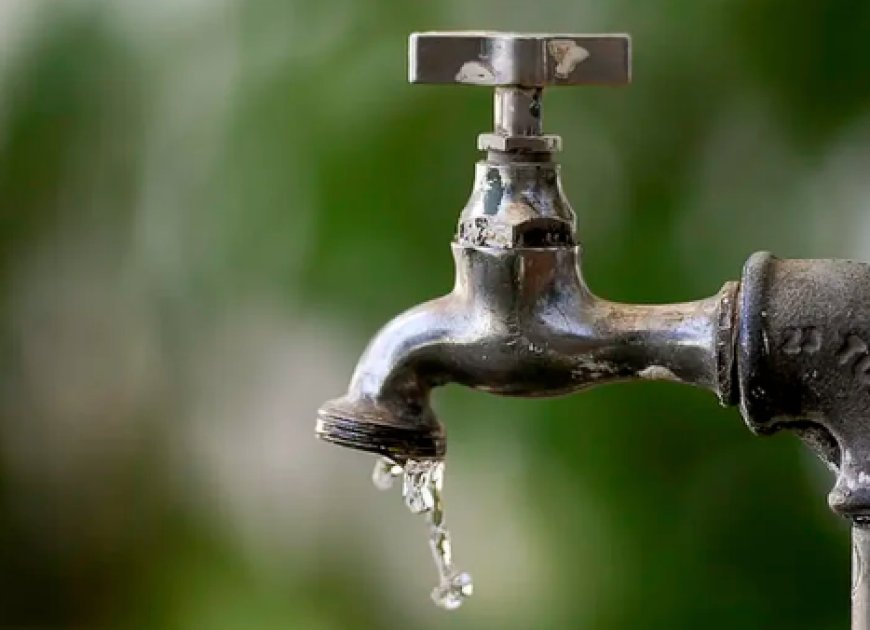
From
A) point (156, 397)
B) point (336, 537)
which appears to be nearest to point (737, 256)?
point (336, 537)

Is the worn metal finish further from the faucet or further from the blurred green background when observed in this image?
the blurred green background

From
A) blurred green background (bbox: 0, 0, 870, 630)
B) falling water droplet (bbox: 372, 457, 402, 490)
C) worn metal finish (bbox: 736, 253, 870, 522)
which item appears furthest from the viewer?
blurred green background (bbox: 0, 0, 870, 630)

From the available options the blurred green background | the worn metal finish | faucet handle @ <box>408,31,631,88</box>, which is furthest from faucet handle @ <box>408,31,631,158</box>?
the blurred green background

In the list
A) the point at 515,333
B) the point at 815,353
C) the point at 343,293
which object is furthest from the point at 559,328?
the point at 343,293

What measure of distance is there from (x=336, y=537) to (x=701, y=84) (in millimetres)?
527

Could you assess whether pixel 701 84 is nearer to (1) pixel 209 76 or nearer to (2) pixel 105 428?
(1) pixel 209 76

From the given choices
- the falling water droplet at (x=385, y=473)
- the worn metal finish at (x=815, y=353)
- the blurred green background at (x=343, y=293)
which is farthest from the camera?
the blurred green background at (x=343, y=293)

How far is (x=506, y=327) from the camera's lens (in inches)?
24.8

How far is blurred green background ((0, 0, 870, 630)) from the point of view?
1.05 metres

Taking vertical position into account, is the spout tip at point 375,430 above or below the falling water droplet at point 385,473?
above

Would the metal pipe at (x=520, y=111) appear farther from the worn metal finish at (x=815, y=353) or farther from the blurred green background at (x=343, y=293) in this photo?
the blurred green background at (x=343, y=293)

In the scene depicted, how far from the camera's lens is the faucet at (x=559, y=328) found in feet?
1.90

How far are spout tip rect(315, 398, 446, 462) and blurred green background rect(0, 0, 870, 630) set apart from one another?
472 mm

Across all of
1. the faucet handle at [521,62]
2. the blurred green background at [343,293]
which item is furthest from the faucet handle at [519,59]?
the blurred green background at [343,293]
